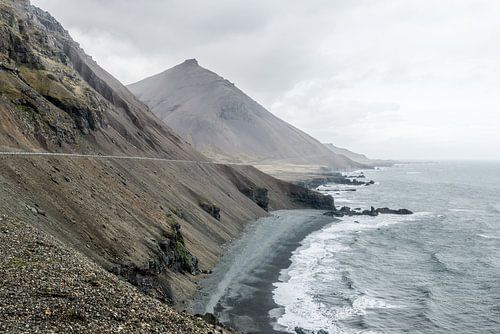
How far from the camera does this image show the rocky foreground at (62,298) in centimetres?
2073

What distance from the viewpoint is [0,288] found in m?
22.2

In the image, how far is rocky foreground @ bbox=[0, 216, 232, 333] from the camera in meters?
20.7

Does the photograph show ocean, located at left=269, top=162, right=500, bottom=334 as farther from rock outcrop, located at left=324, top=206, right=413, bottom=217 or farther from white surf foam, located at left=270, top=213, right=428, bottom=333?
rock outcrop, located at left=324, top=206, right=413, bottom=217

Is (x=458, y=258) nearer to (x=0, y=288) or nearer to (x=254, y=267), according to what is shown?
(x=254, y=267)

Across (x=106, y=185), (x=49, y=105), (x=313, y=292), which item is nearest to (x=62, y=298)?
(x=313, y=292)

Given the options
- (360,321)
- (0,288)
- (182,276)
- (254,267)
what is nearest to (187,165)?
(254,267)

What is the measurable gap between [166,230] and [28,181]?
59.6ft

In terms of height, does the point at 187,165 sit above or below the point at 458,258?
above

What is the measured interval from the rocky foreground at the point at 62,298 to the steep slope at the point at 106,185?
6.84m

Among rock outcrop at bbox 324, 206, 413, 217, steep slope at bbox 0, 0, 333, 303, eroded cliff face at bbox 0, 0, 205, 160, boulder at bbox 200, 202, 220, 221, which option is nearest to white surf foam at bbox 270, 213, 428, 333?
steep slope at bbox 0, 0, 333, 303

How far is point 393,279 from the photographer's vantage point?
58.1 metres

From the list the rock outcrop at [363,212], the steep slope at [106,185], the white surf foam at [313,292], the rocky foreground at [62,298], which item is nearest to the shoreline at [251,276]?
the white surf foam at [313,292]

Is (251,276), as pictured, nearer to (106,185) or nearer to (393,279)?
(393,279)

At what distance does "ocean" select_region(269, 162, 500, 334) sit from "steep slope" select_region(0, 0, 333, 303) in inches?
532
